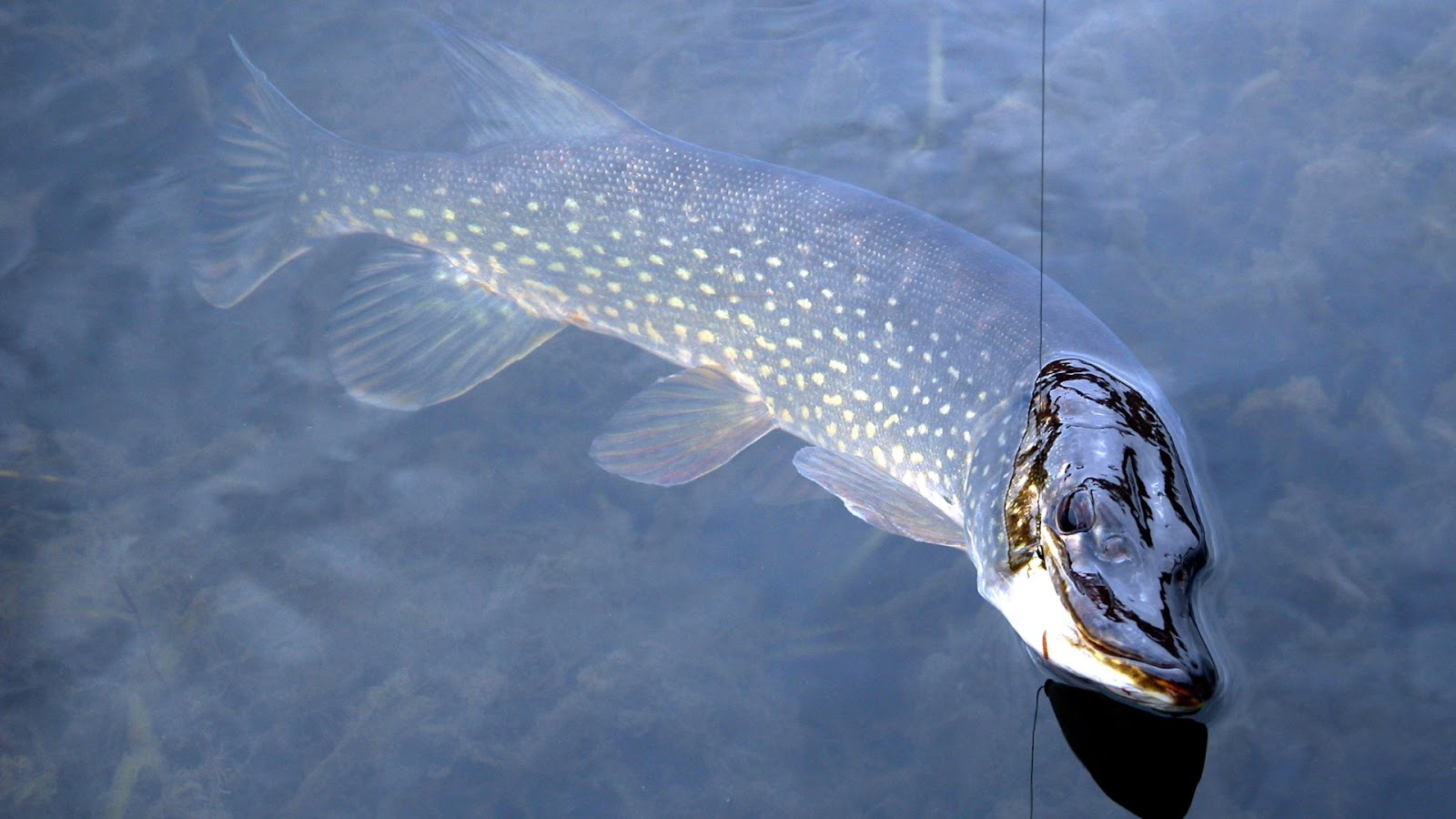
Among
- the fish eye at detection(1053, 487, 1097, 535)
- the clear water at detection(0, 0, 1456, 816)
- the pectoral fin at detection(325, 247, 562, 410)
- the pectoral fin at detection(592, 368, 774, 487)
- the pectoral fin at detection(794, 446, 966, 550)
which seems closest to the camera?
the fish eye at detection(1053, 487, 1097, 535)

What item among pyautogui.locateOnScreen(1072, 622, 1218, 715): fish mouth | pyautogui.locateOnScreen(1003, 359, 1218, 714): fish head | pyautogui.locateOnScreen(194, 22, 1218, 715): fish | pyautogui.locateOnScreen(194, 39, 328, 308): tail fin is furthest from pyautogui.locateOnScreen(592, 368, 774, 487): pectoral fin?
pyautogui.locateOnScreen(194, 39, 328, 308): tail fin

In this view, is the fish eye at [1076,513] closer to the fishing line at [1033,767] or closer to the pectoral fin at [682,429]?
the fishing line at [1033,767]

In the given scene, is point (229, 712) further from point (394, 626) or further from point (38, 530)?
point (38, 530)

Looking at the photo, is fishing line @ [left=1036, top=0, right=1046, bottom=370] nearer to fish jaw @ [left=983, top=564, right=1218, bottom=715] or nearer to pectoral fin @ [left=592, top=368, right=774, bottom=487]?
fish jaw @ [left=983, top=564, right=1218, bottom=715]

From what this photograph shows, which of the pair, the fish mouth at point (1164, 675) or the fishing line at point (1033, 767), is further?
Result: the fishing line at point (1033, 767)

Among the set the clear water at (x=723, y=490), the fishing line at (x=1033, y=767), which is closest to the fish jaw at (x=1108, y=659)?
the fishing line at (x=1033, y=767)

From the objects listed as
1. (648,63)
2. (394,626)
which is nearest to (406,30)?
(648,63)
